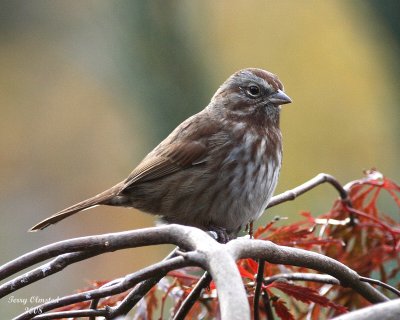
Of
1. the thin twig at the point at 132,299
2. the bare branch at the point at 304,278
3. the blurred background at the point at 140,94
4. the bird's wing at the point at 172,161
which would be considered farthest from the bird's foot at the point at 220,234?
the blurred background at the point at 140,94

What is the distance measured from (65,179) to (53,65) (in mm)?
2511

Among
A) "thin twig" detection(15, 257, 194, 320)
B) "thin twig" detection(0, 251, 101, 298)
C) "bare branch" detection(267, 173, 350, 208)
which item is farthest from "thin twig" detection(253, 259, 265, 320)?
"bare branch" detection(267, 173, 350, 208)

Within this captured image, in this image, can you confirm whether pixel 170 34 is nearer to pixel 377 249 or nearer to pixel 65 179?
pixel 65 179

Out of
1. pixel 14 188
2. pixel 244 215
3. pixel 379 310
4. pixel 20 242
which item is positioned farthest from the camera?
pixel 14 188

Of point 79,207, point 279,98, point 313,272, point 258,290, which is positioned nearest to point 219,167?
point 279,98

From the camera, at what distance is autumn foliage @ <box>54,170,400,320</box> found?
8.73ft

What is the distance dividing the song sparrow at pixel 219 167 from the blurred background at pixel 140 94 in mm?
4122

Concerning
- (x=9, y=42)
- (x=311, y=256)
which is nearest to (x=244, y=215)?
(x=311, y=256)

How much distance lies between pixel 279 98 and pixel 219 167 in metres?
0.52

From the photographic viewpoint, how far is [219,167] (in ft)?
13.8

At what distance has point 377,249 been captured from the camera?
3146mm

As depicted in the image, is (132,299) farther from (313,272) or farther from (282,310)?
(313,272)

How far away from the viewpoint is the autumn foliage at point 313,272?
8.73ft

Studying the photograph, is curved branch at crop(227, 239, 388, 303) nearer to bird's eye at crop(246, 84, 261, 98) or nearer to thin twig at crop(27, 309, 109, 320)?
thin twig at crop(27, 309, 109, 320)
